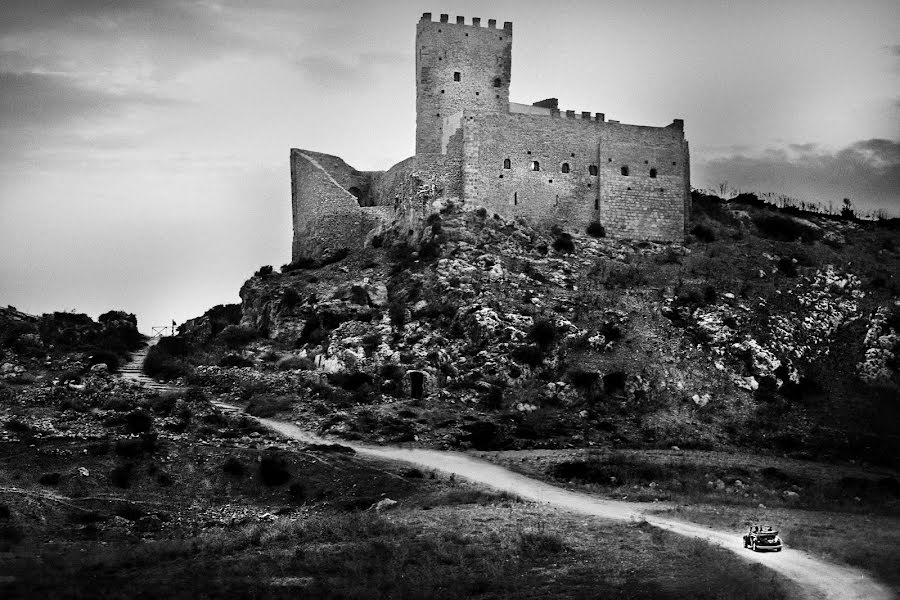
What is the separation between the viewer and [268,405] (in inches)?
1743

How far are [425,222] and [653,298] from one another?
11660mm

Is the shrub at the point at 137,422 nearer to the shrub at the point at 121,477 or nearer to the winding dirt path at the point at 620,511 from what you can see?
the winding dirt path at the point at 620,511

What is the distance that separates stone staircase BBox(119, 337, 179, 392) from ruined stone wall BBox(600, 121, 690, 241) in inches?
925

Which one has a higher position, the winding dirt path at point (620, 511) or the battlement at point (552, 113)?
the battlement at point (552, 113)

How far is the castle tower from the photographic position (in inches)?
2207

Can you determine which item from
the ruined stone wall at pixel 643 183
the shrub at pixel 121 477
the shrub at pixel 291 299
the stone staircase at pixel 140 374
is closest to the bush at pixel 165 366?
the stone staircase at pixel 140 374

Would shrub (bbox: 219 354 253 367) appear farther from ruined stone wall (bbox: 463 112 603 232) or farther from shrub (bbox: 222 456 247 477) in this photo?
shrub (bbox: 222 456 247 477)

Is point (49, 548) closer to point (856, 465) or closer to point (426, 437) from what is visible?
point (426, 437)

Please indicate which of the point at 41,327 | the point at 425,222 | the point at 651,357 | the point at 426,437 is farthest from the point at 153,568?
the point at 41,327

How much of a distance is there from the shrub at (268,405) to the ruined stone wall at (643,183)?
20.3 meters

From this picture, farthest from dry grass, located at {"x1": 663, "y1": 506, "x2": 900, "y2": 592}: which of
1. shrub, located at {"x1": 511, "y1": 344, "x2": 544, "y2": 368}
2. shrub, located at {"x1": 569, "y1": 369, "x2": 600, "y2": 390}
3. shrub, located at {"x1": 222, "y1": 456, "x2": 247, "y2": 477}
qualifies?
shrub, located at {"x1": 511, "y1": 344, "x2": 544, "y2": 368}

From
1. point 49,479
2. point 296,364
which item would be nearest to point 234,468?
point 49,479

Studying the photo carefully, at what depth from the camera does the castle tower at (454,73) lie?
5606 cm

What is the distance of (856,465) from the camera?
41375 millimetres
